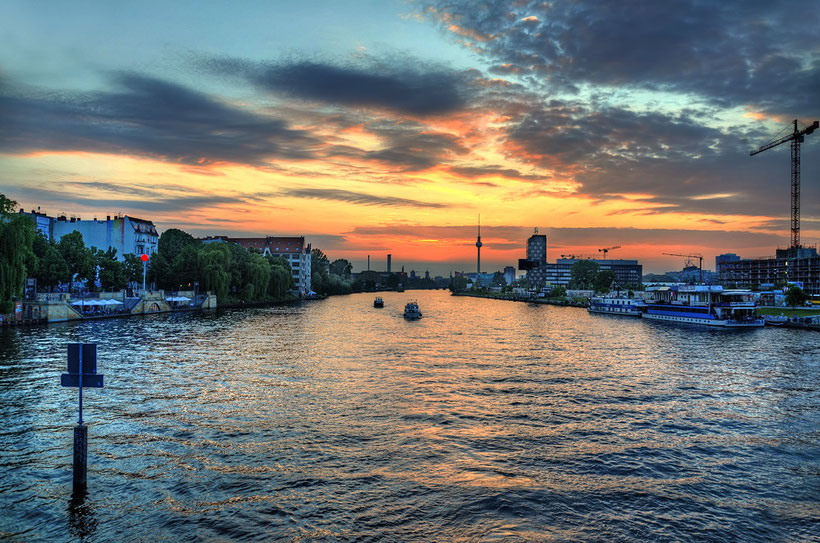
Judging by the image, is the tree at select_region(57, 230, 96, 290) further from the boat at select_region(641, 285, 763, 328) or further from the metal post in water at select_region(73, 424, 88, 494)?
the boat at select_region(641, 285, 763, 328)

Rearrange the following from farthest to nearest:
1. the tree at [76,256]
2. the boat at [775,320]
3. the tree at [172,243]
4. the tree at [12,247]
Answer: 1. the tree at [172,243]
2. the boat at [775,320]
3. the tree at [76,256]
4. the tree at [12,247]

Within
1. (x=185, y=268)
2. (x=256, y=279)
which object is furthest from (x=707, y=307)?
(x=185, y=268)

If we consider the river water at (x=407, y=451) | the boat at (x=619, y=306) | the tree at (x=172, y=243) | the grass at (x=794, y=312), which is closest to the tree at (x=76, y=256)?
the tree at (x=172, y=243)

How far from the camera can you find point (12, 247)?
65.2m

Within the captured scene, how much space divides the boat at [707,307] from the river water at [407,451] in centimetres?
6044

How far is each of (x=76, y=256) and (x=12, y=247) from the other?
33.1m

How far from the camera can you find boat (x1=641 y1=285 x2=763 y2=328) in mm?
102519

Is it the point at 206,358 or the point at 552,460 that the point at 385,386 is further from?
the point at 206,358

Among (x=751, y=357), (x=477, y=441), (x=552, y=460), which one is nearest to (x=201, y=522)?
(x=477, y=441)

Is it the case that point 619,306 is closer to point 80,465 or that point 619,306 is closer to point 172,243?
point 172,243

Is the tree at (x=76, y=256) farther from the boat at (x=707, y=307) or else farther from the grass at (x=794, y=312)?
the grass at (x=794, y=312)

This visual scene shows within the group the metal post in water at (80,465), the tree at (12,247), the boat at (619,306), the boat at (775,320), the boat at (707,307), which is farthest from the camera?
the boat at (619,306)

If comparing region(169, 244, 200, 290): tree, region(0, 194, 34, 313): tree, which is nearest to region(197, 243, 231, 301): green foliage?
region(169, 244, 200, 290): tree

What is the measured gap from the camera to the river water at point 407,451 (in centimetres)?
1702
